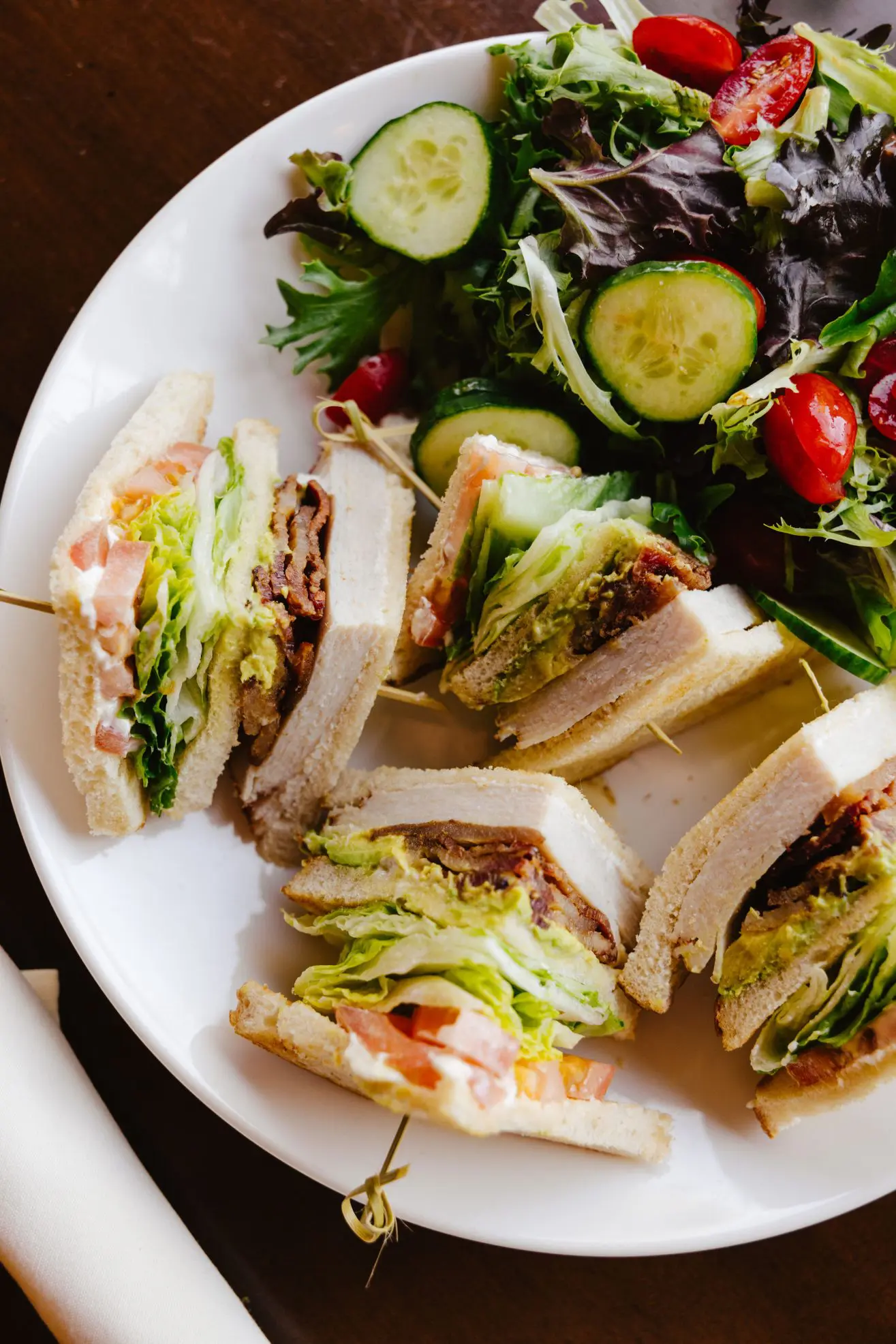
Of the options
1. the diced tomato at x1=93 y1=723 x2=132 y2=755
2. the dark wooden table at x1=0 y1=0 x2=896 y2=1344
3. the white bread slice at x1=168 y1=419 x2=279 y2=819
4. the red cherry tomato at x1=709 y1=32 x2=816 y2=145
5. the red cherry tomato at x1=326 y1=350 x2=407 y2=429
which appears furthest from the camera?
the red cherry tomato at x1=326 y1=350 x2=407 y2=429

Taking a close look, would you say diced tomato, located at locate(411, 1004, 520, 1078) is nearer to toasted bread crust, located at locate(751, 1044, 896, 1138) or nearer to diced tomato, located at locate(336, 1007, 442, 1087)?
diced tomato, located at locate(336, 1007, 442, 1087)

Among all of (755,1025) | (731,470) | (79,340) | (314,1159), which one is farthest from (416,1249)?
(79,340)

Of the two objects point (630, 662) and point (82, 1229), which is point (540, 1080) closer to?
point (630, 662)

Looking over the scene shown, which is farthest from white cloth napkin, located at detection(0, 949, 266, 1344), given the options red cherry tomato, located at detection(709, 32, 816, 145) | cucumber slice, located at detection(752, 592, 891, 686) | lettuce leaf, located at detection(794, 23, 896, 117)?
lettuce leaf, located at detection(794, 23, 896, 117)

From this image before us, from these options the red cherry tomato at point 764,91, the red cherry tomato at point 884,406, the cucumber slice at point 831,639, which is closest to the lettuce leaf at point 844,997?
the cucumber slice at point 831,639

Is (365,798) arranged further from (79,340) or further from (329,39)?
(329,39)

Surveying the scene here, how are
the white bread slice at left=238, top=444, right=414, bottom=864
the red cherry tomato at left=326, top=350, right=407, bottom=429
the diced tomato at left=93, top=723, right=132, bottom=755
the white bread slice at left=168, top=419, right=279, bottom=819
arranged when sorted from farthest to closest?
the red cherry tomato at left=326, top=350, right=407, bottom=429, the white bread slice at left=238, top=444, right=414, bottom=864, the white bread slice at left=168, top=419, right=279, bottom=819, the diced tomato at left=93, top=723, right=132, bottom=755
